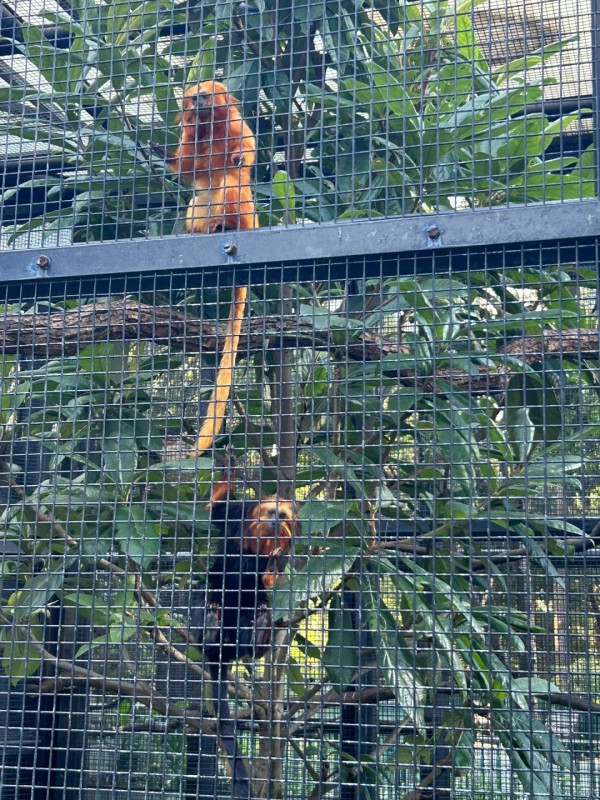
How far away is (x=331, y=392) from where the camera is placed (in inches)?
86.9

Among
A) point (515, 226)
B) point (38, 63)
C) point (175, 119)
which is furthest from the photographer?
point (175, 119)

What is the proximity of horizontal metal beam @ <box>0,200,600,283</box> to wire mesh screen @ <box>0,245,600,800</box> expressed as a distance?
0.04 m

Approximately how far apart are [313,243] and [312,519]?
0.54m

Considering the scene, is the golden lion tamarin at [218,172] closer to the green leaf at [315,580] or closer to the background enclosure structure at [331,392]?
the background enclosure structure at [331,392]

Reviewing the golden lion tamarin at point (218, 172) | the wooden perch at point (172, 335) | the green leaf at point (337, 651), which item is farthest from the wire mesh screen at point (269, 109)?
the green leaf at point (337, 651)

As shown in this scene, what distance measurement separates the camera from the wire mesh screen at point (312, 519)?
143 cm

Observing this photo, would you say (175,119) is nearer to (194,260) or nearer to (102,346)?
(102,346)

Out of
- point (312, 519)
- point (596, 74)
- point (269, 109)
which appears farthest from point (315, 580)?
point (269, 109)

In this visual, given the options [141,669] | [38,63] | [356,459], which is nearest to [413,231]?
[356,459]

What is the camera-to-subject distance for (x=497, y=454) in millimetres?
2186

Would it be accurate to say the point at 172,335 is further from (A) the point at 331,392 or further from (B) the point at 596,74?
(B) the point at 596,74

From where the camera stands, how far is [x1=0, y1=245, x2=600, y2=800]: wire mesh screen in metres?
1.43

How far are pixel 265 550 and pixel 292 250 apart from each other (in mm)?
1309

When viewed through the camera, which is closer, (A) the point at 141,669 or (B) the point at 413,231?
(B) the point at 413,231
